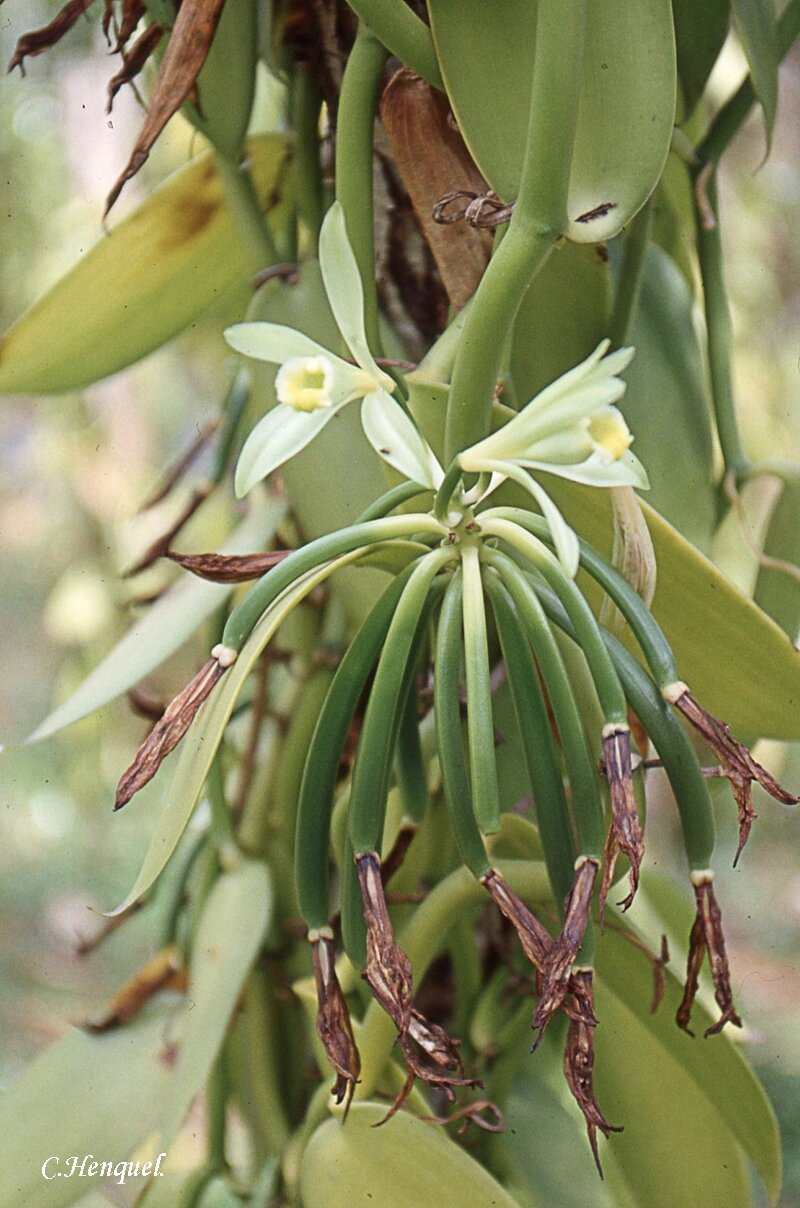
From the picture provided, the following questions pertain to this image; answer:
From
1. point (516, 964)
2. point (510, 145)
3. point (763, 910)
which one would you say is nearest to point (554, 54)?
point (510, 145)

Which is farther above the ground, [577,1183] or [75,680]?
[75,680]

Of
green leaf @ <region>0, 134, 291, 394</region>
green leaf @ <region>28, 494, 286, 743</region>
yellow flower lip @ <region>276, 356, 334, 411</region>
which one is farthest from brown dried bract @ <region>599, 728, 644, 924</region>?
green leaf @ <region>0, 134, 291, 394</region>

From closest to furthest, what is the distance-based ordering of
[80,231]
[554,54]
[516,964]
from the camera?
1. [554,54]
2. [516,964]
3. [80,231]

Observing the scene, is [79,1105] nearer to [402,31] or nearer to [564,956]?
[564,956]

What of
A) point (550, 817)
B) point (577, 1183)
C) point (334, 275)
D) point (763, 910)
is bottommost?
point (763, 910)

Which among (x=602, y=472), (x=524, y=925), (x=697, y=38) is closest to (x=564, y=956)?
(x=524, y=925)

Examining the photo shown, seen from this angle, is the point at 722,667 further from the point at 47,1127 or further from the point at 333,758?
the point at 47,1127

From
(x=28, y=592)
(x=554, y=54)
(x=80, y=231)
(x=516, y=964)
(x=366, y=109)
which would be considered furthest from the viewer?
(x=28, y=592)
